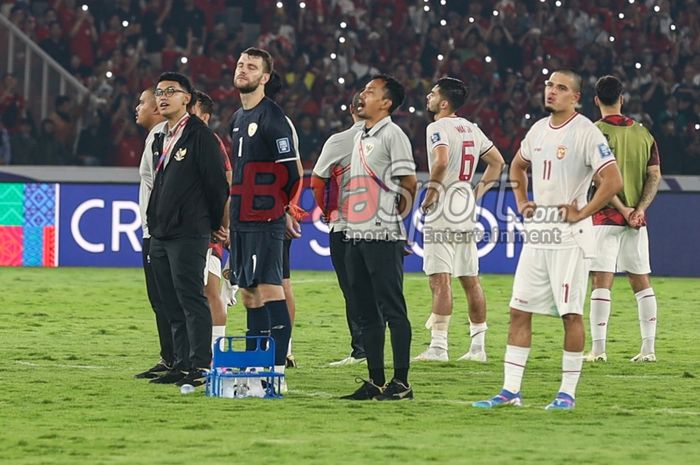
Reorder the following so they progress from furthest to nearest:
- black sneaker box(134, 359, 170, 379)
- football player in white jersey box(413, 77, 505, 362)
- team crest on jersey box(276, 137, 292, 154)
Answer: football player in white jersey box(413, 77, 505, 362)
black sneaker box(134, 359, 170, 379)
team crest on jersey box(276, 137, 292, 154)

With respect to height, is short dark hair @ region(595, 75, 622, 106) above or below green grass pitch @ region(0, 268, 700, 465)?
above

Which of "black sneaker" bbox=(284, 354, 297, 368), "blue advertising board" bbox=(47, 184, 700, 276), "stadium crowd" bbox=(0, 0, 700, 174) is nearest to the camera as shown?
"black sneaker" bbox=(284, 354, 297, 368)

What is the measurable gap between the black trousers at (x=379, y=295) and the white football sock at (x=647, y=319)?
326 centimetres

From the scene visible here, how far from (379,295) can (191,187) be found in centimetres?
159

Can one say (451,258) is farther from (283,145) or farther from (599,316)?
(283,145)

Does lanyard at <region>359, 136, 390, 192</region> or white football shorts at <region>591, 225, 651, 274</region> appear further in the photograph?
white football shorts at <region>591, 225, 651, 274</region>

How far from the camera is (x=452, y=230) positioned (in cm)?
1209

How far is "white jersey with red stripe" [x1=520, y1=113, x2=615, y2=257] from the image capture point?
887 centimetres

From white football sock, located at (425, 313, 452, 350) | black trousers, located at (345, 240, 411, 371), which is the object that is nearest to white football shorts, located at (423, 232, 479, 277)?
white football sock, located at (425, 313, 452, 350)

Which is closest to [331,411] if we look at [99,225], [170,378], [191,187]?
[170,378]

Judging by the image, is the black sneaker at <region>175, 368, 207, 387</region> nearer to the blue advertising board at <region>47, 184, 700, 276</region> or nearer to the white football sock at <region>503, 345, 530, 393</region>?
the white football sock at <region>503, 345, 530, 393</region>

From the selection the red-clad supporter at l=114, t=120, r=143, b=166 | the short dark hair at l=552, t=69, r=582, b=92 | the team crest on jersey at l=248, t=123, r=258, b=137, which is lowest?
the team crest on jersey at l=248, t=123, r=258, b=137

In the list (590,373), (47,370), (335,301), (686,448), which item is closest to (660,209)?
(335,301)

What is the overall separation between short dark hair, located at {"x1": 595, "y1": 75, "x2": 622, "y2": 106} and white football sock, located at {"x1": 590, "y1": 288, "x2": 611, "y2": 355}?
62.0 inches
